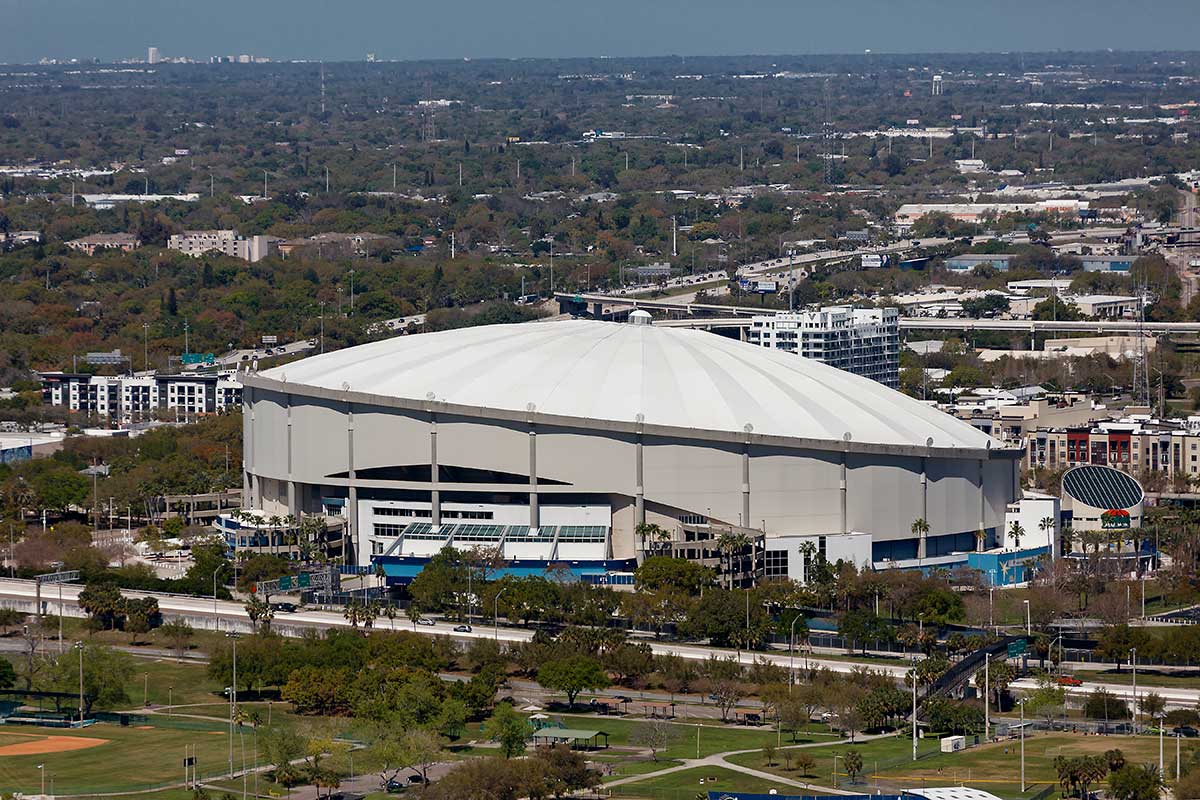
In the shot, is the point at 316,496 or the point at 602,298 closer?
the point at 316,496

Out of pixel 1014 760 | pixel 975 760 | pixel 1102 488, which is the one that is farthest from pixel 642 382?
pixel 1014 760

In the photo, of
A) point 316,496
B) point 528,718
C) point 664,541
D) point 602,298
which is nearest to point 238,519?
point 316,496

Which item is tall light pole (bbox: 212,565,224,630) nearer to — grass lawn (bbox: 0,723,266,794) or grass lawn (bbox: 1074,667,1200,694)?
grass lawn (bbox: 0,723,266,794)

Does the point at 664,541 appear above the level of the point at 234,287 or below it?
below

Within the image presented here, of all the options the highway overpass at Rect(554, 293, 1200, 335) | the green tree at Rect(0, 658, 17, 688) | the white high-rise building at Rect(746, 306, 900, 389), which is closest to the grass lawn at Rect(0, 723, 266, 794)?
the green tree at Rect(0, 658, 17, 688)

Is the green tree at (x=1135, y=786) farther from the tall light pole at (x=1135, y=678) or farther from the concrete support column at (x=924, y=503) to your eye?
the concrete support column at (x=924, y=503)

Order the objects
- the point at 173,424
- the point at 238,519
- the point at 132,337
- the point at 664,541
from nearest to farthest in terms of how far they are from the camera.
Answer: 1. the point at 664,541
2. the point at 238,519
3. the point at 173,424
4. the point at 132,337

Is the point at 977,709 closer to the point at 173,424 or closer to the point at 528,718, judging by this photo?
the point at 528,718
